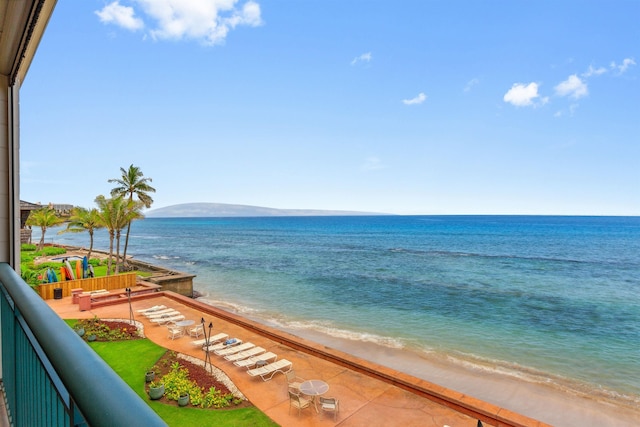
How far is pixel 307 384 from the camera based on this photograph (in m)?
9.23

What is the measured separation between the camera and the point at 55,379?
150 centimetres

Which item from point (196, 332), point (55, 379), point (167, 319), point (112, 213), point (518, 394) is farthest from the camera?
point (112, 213)

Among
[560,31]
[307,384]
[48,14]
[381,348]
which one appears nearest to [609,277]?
[560,31]

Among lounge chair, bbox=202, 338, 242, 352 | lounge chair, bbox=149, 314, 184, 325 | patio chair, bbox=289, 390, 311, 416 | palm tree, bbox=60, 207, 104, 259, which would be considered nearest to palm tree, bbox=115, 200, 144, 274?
palm tree, bbox=60, 207, 104, 259

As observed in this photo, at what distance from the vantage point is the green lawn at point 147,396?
8.45 metres

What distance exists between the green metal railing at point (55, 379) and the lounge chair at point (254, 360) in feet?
28.7

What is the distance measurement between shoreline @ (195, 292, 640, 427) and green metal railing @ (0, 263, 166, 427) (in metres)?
13.0

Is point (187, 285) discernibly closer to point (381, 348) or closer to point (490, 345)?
point (381, 348)

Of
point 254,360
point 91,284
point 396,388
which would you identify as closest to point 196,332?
point 254,360

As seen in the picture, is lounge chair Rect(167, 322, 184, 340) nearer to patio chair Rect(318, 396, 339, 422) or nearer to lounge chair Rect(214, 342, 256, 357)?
lounge chair Rect(214, 342, 256, 357)

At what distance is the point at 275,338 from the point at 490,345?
11.0 m

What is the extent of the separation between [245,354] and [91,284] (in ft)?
42.9

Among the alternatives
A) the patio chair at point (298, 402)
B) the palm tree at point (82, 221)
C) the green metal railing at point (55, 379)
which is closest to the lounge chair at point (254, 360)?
the patio chair at point (298, 402)

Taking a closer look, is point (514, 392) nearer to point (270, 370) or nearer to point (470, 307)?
point (270, 370)
